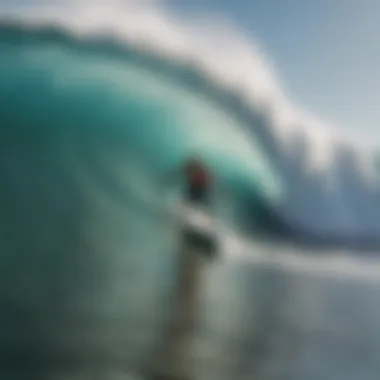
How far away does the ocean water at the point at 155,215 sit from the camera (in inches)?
42.4

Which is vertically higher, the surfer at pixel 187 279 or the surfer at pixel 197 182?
the surfer at pixel 197 182

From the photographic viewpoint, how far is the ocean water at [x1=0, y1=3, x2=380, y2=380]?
1.08 metres

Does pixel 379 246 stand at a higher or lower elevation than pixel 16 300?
higher

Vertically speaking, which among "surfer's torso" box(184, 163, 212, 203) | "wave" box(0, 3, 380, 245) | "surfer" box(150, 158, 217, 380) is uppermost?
"wave" box(0, 3, 380, 245)

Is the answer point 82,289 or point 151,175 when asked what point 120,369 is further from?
point 151,175

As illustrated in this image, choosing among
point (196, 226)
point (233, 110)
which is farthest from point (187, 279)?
point (233, 110)

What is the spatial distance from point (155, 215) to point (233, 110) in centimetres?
21

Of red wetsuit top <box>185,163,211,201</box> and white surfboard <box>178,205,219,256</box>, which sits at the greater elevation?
red wetsuit top <box>185,163,211,201</box>

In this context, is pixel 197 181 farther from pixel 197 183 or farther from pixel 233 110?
pixel 233 110

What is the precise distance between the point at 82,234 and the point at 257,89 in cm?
37

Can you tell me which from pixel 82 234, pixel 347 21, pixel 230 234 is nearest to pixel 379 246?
pixel 230 234

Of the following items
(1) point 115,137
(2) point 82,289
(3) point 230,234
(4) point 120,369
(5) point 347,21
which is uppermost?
(5) point 347,21

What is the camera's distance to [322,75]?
114 cm

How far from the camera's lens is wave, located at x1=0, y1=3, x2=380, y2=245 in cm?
112
